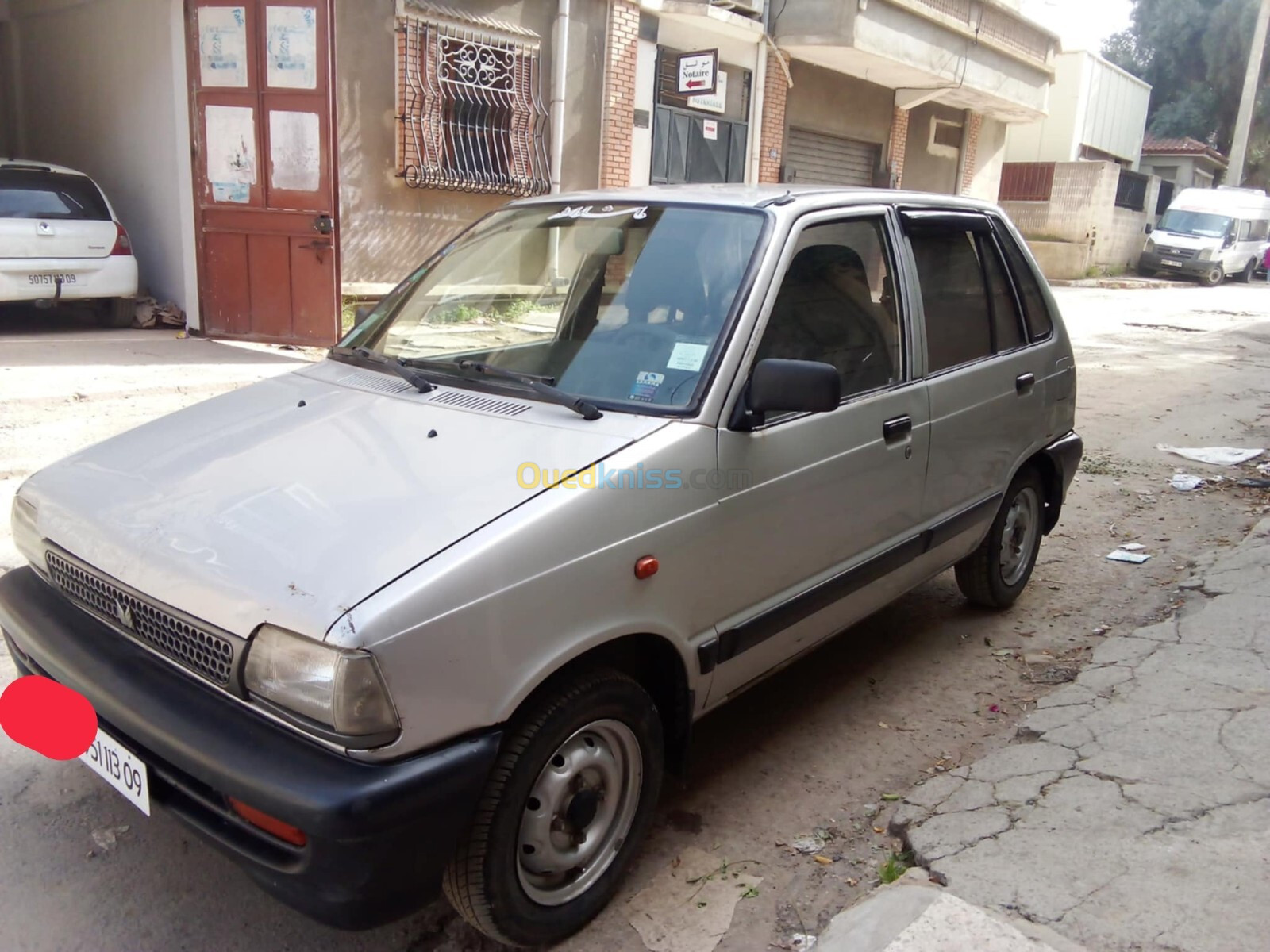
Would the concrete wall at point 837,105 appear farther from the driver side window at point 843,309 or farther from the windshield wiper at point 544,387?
the windshield wiper at point 544,387

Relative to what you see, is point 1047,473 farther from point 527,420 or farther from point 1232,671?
point 527,420

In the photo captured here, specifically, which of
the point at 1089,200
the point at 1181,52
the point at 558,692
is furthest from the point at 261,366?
the point at 1181,52

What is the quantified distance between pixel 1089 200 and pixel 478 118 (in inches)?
860

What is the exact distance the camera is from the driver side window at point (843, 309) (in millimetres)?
3111

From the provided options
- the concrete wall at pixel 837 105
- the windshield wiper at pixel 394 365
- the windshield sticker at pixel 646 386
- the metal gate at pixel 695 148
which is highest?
the concrete wall at pixel 837 105

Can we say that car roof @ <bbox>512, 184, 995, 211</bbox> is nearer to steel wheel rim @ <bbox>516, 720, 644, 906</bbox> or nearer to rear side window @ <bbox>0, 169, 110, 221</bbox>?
steel wheel rim @ <bbox>516, 720, 644, 906</bbox>

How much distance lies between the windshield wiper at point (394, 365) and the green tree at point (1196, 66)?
150ft

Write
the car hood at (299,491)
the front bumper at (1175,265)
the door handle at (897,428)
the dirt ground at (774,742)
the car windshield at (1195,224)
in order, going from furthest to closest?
the front bumper at (1175,265) < the car windshield at (1195,224) < the door handle at (897,428) < the dirt ground at (774,742) < the car hood at (299,491)

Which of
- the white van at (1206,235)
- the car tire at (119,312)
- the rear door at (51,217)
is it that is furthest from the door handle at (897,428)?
the white van at (1206,235)

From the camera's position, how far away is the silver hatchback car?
6.76 ft

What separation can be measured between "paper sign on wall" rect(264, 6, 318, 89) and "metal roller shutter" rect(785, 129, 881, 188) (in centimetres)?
856

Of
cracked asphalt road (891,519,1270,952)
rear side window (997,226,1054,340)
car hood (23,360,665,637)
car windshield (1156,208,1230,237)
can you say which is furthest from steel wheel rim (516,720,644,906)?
car windshield (1156,208,1230,237)

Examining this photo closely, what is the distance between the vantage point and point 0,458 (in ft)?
18.7

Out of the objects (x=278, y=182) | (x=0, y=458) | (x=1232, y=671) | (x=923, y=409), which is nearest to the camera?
(x=923, y=409)
